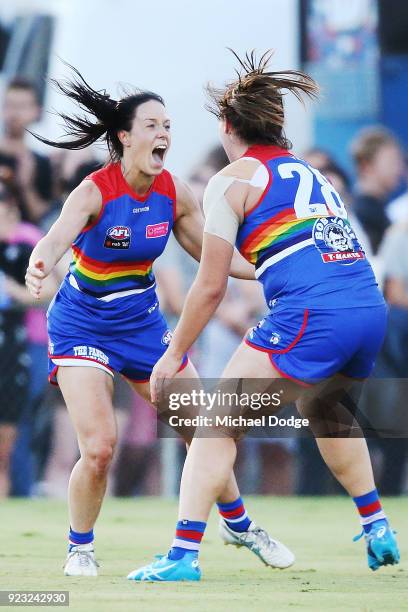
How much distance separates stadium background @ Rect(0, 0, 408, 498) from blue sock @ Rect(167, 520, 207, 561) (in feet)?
15.8

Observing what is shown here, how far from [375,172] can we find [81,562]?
20.0 feet

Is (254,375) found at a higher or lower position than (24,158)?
lower

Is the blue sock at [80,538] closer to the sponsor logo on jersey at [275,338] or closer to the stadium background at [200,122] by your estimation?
the sponsor logo on jersey at [275,338]

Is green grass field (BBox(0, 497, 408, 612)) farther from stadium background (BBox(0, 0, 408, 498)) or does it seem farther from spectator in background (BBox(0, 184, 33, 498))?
spectator in background (BBox(0, 184, 33, 498))

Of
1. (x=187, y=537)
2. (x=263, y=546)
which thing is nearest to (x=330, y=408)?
(x=263, y=546)

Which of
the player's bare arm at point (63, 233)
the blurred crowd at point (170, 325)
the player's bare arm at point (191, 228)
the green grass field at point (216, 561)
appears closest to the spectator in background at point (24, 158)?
the blurred crowd at point (170, 325)

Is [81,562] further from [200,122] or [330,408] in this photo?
[200,122]

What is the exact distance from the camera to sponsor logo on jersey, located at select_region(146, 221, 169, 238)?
238 inches

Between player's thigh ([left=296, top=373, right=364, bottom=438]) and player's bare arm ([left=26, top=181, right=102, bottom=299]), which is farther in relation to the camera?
player's thigh ([left=296, top=373, right=364, bottom=438])

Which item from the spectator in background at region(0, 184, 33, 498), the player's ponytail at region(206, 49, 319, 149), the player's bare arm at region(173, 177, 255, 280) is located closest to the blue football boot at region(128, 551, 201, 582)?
the player's bare arm at region(173, 177, 255, 280)

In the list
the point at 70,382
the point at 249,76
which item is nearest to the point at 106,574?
the point at 70,382

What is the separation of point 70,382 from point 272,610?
168 centimetres

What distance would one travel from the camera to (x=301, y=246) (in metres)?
5.32

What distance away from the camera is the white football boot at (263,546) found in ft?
20.2
